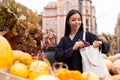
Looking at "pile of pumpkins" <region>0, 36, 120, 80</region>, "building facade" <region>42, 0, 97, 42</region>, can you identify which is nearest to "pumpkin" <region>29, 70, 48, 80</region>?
"pile of pumpkins" <region>0, 36, 120, 80</region>

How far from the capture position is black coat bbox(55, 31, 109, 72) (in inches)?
127

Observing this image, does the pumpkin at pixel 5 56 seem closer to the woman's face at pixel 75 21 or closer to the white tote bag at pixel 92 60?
the white tote bag at pixel 92 60

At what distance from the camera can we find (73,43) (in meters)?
3.39

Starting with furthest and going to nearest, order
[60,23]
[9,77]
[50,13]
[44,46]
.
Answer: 1. [50,13]
2. [60,23]
3. [44,46]
4. [9,77]

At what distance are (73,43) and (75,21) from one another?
0.77 feet

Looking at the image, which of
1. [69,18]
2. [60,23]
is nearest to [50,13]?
[60,23]

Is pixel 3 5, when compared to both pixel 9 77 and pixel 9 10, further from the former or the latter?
pixel 9 77

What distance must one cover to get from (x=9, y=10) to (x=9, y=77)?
89 centimetres

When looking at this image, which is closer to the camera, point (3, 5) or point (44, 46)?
point (3, 5)

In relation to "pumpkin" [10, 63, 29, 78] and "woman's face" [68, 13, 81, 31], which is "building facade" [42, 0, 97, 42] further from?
"pumpkin" [10, 63, 29, 78]

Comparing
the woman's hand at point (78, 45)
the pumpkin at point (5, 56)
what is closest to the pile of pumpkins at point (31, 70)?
the pumpkin at point (5, 56)

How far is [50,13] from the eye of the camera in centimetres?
5422

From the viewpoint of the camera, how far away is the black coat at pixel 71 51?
10.6ft

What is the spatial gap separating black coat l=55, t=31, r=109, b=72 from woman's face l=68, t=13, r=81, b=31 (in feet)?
0.27
